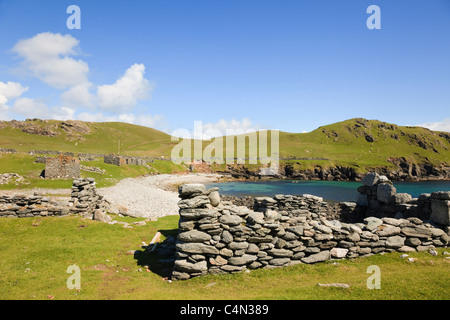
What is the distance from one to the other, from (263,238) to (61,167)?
40713mm

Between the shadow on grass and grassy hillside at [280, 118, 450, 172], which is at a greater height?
grassy hillside at [280, 118, 450, 172]

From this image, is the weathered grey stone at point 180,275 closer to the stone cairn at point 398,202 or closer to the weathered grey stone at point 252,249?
the weathered grey stone at point 252,249

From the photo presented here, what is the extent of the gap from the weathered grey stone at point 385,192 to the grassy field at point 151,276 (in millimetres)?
5555

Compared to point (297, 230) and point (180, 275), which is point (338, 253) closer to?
point (297, 230)

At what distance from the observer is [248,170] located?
11644cm

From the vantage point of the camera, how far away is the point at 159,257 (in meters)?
14.1

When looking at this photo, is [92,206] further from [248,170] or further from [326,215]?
[248,170]

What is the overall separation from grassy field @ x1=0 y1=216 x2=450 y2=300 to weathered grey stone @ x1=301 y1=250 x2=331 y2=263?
0.26 meters

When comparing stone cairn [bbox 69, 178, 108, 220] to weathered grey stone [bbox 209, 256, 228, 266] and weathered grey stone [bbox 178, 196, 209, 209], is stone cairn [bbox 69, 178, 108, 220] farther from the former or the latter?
weathered grey stone [bbox 209, 256, 228, 266]

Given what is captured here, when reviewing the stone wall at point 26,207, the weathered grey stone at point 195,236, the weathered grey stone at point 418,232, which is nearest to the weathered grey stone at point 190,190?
the weathered grey stone at point 195,236

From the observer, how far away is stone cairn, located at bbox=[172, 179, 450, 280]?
11312mm

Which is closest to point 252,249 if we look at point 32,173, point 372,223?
point 372,223

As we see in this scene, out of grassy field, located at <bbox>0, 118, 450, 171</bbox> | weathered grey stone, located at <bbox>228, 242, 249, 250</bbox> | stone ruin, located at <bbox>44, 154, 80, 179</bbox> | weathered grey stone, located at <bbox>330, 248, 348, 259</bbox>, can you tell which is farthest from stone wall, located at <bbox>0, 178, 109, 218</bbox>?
grassy field, located at <bbox>0, 118, 450, 171</bbox>

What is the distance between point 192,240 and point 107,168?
177ft
